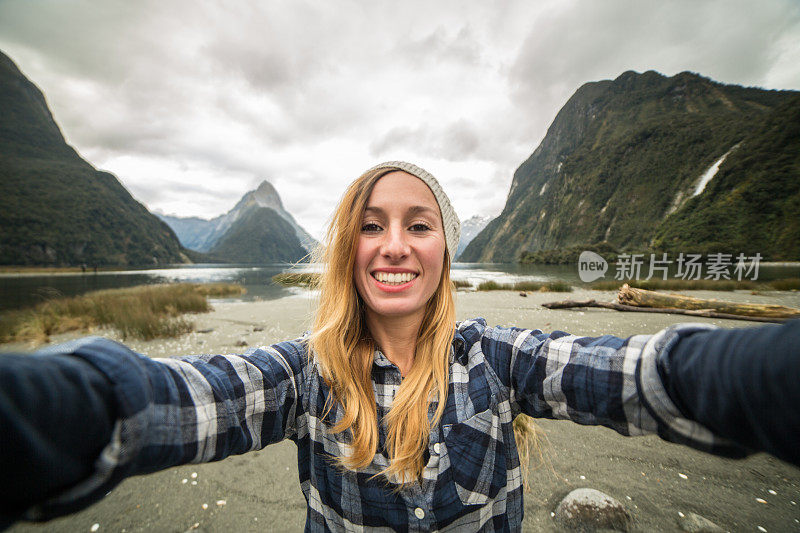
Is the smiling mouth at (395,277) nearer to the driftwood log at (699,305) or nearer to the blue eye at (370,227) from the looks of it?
the blue eye at (370,227)

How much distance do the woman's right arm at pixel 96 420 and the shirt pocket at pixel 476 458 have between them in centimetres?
91

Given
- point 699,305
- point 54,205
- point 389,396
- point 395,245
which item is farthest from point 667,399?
point 54,205

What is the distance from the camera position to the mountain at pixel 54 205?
72.4 meters

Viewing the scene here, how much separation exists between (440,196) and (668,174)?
98234 millimetres

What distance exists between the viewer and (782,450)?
76 centimetres

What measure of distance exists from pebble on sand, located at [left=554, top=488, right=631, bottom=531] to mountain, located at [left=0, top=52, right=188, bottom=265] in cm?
10628

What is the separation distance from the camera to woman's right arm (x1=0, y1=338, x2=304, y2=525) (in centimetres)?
59

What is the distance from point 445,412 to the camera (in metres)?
1.38

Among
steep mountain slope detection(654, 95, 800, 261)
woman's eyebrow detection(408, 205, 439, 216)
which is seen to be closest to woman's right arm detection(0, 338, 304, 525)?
woman's eyebrow detection(408, 205, 439, 216)

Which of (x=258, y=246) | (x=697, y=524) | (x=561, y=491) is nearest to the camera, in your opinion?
(x=697, y=524)

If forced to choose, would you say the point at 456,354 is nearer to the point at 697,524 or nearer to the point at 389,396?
the point at 389,396

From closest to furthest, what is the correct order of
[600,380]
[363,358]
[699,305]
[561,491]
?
[600,380]
[363,358]
[561,491]
[699,305]

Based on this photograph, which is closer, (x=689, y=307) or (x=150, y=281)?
(x=689, y=307)

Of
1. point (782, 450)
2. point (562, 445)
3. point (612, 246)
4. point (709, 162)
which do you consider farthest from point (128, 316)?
point (709, 162)
